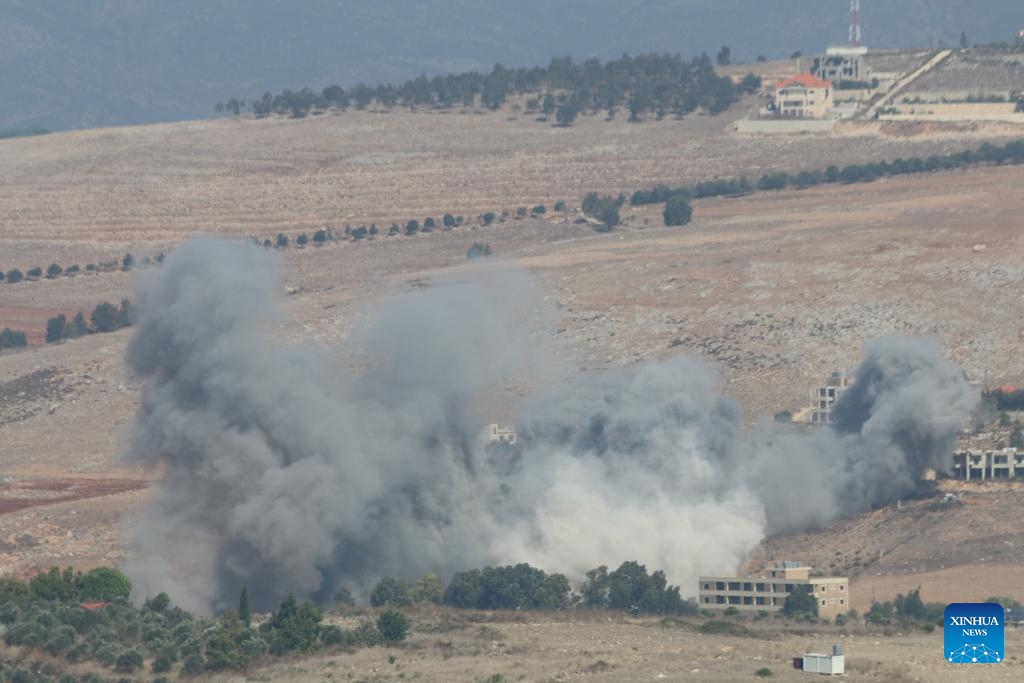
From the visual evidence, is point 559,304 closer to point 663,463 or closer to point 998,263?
point 998,263

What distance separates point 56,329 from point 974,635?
109171 mm

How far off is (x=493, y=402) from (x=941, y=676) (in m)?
58.4

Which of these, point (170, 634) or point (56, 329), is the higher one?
point (170, 634)

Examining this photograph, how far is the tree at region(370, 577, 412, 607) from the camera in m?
103

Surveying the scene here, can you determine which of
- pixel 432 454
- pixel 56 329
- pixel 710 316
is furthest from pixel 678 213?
pixel 432 454

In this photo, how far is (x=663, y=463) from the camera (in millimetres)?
119062

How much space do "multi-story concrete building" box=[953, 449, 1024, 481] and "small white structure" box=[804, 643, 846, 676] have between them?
40209 mm

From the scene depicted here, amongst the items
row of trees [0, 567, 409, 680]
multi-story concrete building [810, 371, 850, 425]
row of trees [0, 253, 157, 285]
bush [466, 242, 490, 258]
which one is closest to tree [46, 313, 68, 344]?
row of trees [0, 253, 157, 285]

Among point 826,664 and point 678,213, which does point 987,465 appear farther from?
point 678,213

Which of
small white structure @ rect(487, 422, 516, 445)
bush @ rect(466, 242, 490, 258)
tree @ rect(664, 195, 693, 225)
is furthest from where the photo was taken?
tree @ rect(664, 195, 693, 225)

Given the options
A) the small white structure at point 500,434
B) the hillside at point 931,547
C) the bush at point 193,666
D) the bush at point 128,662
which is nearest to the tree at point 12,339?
the small white structure at point 500,434

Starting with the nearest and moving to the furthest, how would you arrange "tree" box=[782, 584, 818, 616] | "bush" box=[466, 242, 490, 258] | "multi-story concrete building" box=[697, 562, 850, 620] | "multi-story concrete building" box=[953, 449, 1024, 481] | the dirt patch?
"tree" box=[782, 584, 818, 616] → "multi-story concrete building" box=[697, 562, 850, 620] → "multi-story concrete building" box=[953, 449, 1024, 481] → the dirt patch → "bush" box=[466, 242, 490, 258]

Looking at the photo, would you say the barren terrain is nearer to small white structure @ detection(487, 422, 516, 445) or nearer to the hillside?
the hillside

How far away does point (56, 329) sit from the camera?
176250mm
